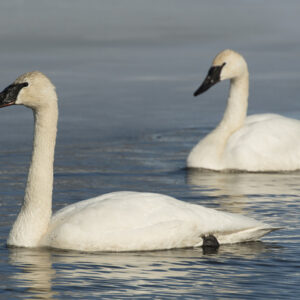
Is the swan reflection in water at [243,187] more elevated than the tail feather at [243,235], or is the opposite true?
the swan reflection in water at [243,187]

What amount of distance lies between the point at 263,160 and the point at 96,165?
207 centimetres

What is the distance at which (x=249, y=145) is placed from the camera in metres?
12.5

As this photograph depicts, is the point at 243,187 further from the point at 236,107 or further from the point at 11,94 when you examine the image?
the point at 11,94

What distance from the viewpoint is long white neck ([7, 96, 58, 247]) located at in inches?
301

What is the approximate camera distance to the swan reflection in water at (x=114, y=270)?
6383 mm

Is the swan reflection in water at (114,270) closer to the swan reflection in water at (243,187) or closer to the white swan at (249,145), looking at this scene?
the swan reflection in water at (243,187)

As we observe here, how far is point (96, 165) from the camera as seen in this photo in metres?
12.0

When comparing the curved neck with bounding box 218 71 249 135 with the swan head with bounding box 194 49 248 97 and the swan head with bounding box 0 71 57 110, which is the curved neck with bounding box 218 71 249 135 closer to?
the swan head with bounding box 194 49 248 97

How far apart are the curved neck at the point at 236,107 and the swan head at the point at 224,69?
11cm

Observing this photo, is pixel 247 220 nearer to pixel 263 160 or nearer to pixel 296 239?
pixel 296 239

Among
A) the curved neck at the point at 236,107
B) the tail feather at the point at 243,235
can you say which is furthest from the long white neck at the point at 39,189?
the curved neck at the point at 236,107

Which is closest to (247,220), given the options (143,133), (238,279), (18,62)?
(238,279)

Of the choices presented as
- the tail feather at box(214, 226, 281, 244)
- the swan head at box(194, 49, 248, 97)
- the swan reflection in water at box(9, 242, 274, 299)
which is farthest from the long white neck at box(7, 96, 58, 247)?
the swan head at box(194, 49, 248, 97)

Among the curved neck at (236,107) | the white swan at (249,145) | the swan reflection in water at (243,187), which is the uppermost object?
the curved neck at (236,107)
